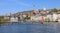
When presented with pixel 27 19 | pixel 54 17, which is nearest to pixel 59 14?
pixel 54 17

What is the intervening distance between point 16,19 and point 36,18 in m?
15.6

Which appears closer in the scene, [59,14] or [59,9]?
[59,14]

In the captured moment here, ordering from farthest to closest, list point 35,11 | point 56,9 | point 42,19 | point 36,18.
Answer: point 56,9
point 35,11
point 36,18
point 42,19

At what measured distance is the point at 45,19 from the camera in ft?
323

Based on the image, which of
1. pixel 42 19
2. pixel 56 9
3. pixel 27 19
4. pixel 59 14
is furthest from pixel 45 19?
pixel 56 9

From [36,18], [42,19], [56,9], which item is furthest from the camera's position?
[56,9]

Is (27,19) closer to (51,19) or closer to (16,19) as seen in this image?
(16,19)

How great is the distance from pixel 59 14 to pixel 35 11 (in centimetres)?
1328

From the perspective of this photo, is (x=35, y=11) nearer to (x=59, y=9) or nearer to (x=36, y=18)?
(x=36, y=18)

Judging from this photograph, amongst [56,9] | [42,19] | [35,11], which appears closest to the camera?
[42,19]

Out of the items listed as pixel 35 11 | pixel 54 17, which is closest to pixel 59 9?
pixel 35 11

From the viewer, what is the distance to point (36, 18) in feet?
345

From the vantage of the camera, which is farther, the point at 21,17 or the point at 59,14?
the point at 21,17

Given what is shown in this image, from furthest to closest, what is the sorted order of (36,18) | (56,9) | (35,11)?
(56,9)
(35,11)
(36,18)
